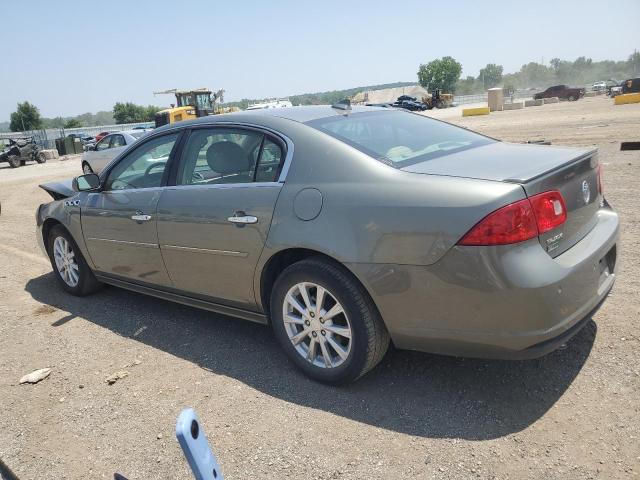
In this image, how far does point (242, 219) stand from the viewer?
3293 millimetres

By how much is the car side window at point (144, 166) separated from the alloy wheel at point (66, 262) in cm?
102

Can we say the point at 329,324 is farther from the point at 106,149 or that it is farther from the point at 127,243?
the point at 106,149

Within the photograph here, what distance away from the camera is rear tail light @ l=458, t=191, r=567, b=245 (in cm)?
241

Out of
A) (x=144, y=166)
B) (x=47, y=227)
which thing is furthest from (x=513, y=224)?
(x=47, y=227)

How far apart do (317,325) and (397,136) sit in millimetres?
1329

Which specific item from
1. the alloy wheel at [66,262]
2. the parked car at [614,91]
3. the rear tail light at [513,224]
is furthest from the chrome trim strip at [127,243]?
the parked car at [614,91]

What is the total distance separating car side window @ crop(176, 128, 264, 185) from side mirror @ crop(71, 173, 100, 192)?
1.15 metres

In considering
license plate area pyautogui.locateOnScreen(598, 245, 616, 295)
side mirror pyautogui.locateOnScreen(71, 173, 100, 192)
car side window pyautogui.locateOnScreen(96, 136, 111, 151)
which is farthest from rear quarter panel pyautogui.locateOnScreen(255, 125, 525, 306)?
car side window pyautogui.locateOnScreen(96, 136, 111, 151)

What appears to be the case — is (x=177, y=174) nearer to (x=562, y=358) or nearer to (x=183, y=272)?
(x=183, y=272)

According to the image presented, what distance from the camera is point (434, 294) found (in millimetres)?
2590

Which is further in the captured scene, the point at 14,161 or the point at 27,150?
the point at 27,150

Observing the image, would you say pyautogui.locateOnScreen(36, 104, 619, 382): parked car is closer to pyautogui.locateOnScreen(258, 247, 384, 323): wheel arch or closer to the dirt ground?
pyautogui.locateOnScreen(258, 247, 384, 323): wheel arch

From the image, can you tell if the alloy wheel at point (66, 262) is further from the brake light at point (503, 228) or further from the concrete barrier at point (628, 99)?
the concrete barrier at point (628, 99)

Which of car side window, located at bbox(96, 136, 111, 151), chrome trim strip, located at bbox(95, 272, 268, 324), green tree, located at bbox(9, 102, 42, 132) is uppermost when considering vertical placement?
green tree, located at bbox(9, 102, 42, 132)
